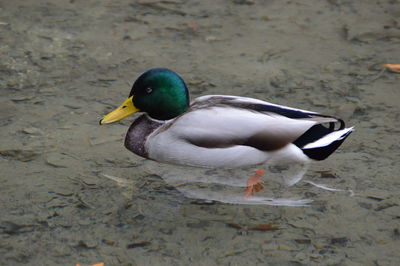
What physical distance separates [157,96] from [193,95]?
0.88 m

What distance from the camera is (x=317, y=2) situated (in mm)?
7871

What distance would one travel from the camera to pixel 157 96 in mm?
5324

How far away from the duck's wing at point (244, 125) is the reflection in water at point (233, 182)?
259mm

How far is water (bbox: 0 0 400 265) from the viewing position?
4.32m

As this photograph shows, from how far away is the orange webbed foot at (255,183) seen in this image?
5.00 meters

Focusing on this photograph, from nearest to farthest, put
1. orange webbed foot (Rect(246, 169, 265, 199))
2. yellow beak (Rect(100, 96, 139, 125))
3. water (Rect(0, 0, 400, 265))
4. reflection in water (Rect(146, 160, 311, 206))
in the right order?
water (Rect(0, 0, 400, 265))
reflection in water (Rect(146, 160, 311, 206))
orange webbed foot (Rect(246, 169, 265, 199))
yellow beak (Rect(100, 96, 139, 125))

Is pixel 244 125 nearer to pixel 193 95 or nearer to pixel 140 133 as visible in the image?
pixel 140 133

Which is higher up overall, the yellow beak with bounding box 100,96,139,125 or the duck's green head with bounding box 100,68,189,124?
the duck's green head with bounding box 100,68,189,124

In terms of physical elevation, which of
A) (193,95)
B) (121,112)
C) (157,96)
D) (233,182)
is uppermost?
(157,96)

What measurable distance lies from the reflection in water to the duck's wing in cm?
26

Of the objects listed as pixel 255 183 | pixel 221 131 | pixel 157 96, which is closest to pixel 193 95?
pixel 157 96

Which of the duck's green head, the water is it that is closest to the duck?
the duck's green head

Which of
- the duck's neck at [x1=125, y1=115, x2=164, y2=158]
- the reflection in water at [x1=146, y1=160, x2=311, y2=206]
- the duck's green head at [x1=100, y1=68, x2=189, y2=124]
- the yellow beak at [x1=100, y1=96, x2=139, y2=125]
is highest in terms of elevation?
the duck's green head at [x1=100, y1=68, x2=189, y2=124]

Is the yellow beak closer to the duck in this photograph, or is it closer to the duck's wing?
the duck
